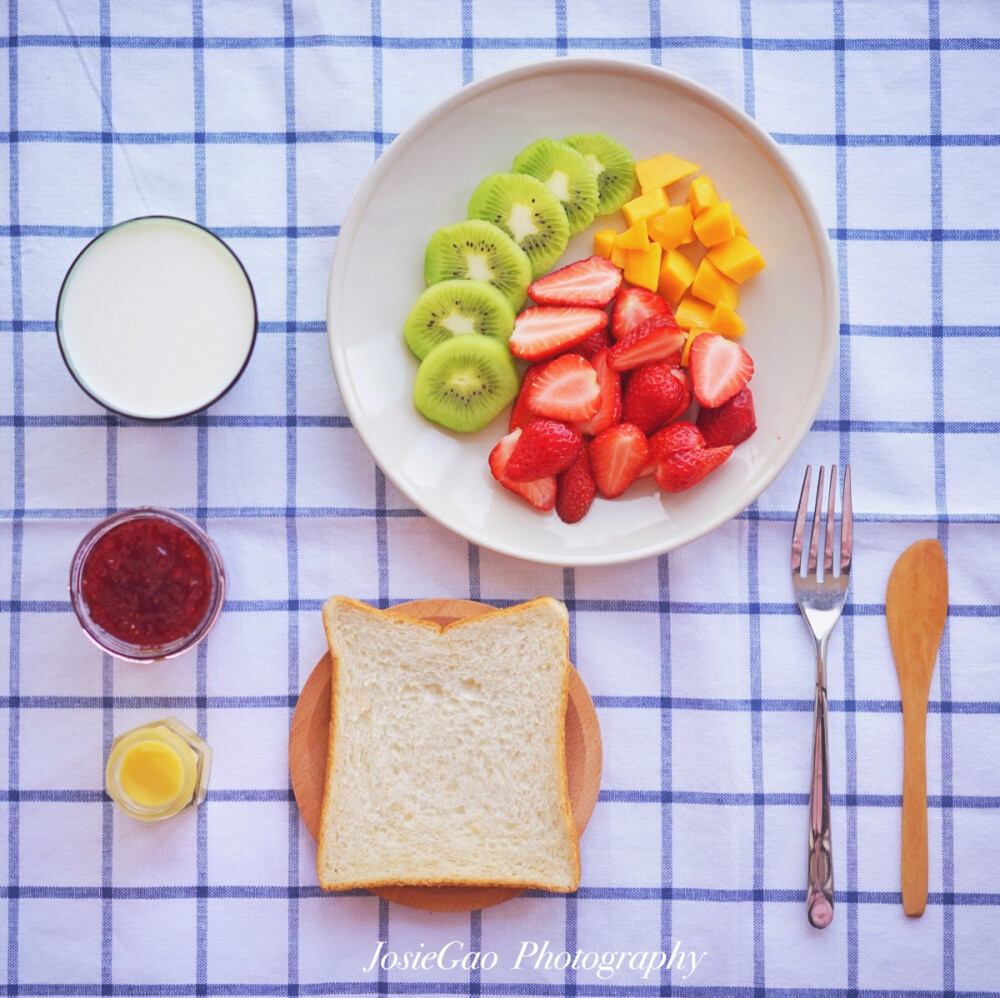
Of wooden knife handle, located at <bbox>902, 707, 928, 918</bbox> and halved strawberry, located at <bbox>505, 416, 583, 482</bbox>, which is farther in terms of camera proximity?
wooden knife handle, located at <bbox>902, 707, 928, 918</bbox>

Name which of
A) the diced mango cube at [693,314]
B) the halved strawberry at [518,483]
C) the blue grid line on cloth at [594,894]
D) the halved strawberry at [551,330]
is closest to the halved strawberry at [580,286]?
the halved strawberry at [551,330]

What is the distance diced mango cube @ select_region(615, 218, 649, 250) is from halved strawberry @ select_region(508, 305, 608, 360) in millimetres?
128

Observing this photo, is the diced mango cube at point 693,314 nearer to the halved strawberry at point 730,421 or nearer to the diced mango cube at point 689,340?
the diced mango cube at point 689,340

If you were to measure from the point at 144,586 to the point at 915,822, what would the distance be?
138 cm

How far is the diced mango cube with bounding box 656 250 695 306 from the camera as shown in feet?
5.01

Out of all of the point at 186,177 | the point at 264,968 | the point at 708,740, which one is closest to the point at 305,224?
the point at 186,177

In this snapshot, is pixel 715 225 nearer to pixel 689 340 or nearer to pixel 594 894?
pixel 689 340

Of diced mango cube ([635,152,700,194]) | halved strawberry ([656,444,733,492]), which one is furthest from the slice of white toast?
diced mango cube ([635,152,700,194])

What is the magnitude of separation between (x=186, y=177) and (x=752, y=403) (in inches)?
41.7

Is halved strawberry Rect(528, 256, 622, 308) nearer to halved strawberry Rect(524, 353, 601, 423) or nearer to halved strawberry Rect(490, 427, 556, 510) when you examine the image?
halved strawberry Rect(524, 353, 601, 423)

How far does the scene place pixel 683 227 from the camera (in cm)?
152

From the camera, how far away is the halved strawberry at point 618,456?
4.91 feet

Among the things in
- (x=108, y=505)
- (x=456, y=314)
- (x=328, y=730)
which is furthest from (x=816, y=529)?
(x=108, y=505)

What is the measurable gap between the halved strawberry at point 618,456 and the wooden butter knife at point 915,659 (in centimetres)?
51
